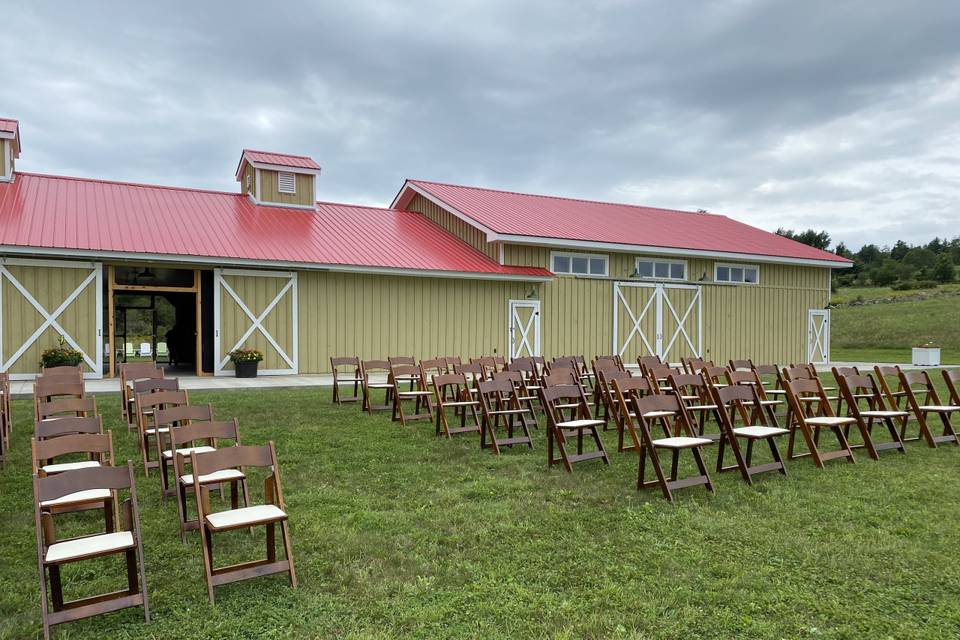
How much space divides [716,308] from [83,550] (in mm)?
20012

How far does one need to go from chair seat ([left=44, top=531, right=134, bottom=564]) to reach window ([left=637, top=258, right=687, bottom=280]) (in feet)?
58.4

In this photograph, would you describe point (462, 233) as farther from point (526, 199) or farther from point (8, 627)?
point (8, 627)

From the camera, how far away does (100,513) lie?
205 inches

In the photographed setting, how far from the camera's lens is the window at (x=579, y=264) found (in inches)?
758

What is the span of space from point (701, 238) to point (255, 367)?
1446 centimetres

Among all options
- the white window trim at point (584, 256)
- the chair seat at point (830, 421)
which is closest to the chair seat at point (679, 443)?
the chair seat at point (830, 421)

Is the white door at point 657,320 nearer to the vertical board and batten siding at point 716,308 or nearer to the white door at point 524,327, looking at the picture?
the vertical board and batten siding at point 716,308

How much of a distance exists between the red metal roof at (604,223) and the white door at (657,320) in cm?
137

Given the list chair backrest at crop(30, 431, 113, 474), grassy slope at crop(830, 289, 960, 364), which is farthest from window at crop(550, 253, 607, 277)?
chair backrest at crop(30, 431, 113, 474)

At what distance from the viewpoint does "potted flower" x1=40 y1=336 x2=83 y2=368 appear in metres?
13.3

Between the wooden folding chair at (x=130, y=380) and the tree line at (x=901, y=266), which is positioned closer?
the wooden folding chair at (x=130, y=380)

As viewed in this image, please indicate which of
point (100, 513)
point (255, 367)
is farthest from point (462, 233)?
point (100, 513)

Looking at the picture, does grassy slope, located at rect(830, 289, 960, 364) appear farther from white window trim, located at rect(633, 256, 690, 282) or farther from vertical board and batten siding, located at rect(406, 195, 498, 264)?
vertical board and batten siding, located at rect(406, 195, 498, 264)

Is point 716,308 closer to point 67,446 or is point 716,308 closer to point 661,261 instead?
point 661,261
